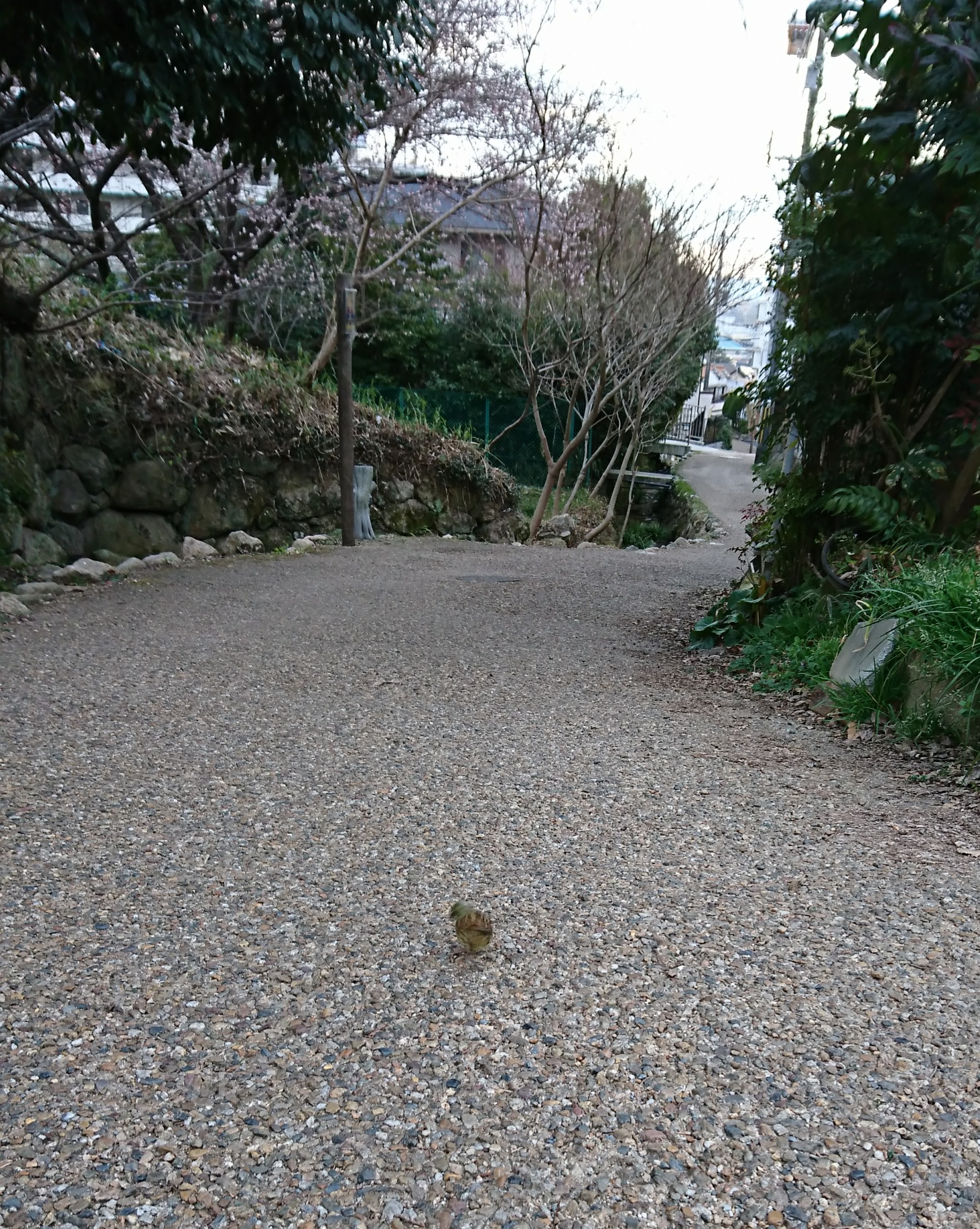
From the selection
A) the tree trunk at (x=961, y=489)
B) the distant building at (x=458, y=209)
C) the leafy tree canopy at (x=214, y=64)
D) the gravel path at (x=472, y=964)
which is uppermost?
the distant building at (x=458, y=209)

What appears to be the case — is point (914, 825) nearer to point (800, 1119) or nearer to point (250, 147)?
point (800, 1119)

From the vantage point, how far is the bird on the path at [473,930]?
7.59ft

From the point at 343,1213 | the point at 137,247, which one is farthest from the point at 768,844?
the point at 137,247

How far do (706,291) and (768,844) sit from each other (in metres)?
11.1

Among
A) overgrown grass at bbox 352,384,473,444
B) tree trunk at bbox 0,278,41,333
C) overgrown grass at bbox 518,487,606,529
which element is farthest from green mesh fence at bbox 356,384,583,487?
tree trunk at bbox 0,278,41,333

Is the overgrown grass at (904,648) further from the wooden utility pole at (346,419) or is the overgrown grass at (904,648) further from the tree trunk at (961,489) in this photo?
the wooden utility pole at (346,419)

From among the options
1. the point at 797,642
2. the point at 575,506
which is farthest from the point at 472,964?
the point at 575,506

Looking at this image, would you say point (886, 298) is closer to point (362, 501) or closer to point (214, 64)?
point (214, 64)

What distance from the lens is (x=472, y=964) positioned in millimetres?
2324

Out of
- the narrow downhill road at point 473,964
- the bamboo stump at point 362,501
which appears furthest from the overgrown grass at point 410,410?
the narrow downhill road at point 473,964

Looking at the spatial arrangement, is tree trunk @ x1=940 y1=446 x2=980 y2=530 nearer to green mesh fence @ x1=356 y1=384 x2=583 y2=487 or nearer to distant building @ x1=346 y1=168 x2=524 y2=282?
distant building @ x1=346 y1=168 x2=524 y2=282

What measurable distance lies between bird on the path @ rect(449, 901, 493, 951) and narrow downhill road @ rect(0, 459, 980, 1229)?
0.05 m

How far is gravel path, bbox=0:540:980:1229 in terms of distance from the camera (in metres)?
1.68

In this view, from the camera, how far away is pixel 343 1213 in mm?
1594
